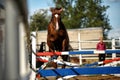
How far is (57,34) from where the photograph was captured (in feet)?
31.9

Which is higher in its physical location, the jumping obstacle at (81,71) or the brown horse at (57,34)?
the brown horse at (57,34)

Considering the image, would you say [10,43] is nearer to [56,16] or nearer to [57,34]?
[56,16]

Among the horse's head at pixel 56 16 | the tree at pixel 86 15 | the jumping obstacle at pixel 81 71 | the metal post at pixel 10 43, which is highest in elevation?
the tree at pixel 86 15

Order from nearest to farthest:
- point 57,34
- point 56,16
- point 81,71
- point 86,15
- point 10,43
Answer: point 10,43
point 81,71
point 56,16
point 57,34
point 86,15

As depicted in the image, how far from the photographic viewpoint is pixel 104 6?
49.1 m

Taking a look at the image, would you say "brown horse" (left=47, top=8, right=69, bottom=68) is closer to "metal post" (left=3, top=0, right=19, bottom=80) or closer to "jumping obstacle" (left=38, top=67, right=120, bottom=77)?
"jumping obstacle" (left=38, top=67, right=120, bottom=77)

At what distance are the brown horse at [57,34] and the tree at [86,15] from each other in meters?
37.3

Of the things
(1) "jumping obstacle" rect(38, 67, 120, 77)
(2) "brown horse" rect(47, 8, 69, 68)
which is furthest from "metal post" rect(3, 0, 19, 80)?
(2) "brown horse" rect(47, 8, 69, 68)

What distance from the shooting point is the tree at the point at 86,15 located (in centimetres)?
4752

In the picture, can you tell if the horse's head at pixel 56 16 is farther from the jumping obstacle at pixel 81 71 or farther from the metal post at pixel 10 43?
the metal post at pixel 10 43

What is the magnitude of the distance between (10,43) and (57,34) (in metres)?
9.10

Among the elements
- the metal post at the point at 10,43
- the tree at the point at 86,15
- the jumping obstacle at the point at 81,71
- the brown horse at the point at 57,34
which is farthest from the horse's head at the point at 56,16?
the tree at the point at 86,15

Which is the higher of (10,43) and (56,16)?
(56,16)

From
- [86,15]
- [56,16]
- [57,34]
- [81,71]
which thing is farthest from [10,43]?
[86,15]
